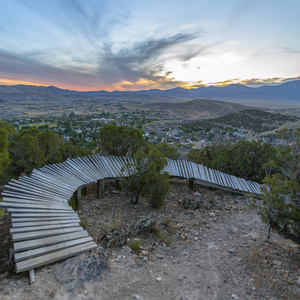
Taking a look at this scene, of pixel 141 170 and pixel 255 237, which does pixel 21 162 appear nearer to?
pixel 141 170

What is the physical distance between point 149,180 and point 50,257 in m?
4.14

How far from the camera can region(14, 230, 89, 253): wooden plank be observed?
368cm

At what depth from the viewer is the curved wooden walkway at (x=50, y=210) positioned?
3729 millimetres

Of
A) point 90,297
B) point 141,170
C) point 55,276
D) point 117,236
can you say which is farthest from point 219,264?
point 141,170

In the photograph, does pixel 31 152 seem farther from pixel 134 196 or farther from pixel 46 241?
pixel 46 241

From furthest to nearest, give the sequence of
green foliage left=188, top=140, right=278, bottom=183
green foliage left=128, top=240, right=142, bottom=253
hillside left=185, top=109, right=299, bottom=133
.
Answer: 1. hillside left=185, top=109, right=299, bottom=133
2. green foliage left=188, top=140, right=278, bottom=183
3. green foliage left=128, top=240, right=142, bottom=253

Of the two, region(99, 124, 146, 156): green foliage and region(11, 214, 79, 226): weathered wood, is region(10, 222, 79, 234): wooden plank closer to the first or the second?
region(11, 214, 79, 226): weathered wood

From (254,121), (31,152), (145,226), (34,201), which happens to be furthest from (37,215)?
(254,121)

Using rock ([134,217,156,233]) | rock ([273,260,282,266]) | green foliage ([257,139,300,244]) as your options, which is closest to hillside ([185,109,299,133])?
rock ([134,217,156,233])

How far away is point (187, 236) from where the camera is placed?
5.69 metres

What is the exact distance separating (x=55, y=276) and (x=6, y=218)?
12.1 ft

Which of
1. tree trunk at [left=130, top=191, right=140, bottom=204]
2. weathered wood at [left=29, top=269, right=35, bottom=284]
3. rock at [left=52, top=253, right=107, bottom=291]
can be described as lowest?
tree trunk at [left=130, top=191, right=140, bottom=204]

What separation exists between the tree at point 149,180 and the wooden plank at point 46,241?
3.30 metres

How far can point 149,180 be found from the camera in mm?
7328
